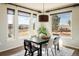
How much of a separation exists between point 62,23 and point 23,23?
749 millimetres

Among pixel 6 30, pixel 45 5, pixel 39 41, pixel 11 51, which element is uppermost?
pixel 45 5

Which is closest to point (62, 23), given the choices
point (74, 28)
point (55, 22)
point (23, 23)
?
point (55, 22)

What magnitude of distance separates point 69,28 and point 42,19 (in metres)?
0.54

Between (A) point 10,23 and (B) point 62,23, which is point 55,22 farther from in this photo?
(A) point 10,23

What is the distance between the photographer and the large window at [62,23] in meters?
2.05

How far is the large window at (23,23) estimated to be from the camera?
208 cm

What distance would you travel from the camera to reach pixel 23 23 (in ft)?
6.91

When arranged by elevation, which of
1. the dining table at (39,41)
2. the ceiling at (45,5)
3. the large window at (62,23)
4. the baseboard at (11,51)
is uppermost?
the ceiling at (45,5)

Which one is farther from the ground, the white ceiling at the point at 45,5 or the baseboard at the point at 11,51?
the white ceiling at the point at 45,5

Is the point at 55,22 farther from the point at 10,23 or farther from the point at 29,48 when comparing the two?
the point at 10,23

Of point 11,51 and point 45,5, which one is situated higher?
point 45,5

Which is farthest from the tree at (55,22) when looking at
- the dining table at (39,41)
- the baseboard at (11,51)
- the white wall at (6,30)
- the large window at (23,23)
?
the baseboard at (11,51)

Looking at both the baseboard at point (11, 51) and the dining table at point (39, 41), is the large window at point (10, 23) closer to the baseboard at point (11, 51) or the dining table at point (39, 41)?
the baseboard at point (11, 51)

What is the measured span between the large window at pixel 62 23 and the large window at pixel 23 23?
0.49 meters
